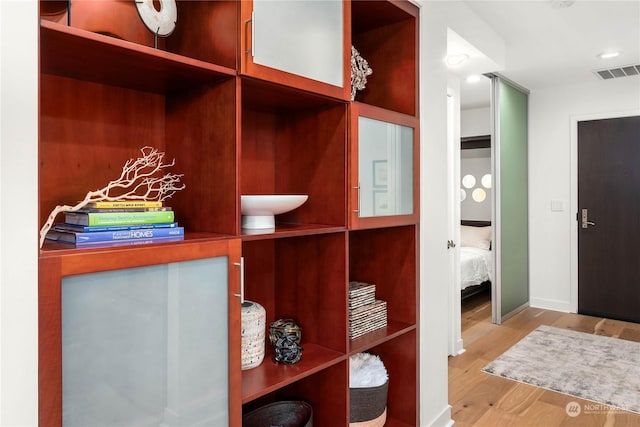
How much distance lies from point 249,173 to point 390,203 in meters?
0.61

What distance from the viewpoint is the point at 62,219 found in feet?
4.36

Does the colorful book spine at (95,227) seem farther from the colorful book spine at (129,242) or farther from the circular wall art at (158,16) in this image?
the circular wall art at (158,16)

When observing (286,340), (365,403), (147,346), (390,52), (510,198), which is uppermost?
(390,52)

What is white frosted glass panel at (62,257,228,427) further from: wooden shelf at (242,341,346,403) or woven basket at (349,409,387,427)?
woven basket at (349,409,387,427)

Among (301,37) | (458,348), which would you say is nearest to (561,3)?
(301,37)

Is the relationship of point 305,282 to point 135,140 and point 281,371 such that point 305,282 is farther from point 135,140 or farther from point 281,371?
point 135,140

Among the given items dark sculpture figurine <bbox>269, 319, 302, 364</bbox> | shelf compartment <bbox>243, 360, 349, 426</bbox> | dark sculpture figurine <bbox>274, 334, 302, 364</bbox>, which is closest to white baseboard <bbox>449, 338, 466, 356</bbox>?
shelf compartment <bbox>243, 360, 349, 426</bbox>

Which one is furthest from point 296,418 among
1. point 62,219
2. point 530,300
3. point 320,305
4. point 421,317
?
point 530,300

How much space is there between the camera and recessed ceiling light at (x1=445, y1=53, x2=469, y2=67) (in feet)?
10.2

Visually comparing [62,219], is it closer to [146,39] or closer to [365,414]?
[146,39]

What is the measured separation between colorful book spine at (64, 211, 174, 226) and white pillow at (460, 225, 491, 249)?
489cm

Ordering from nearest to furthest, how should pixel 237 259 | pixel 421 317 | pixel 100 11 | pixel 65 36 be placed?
pixel 65 36
pixel 100 11
pixel 237 259
pixel 421 317

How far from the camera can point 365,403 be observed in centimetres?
195

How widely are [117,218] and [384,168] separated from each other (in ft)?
3.59
